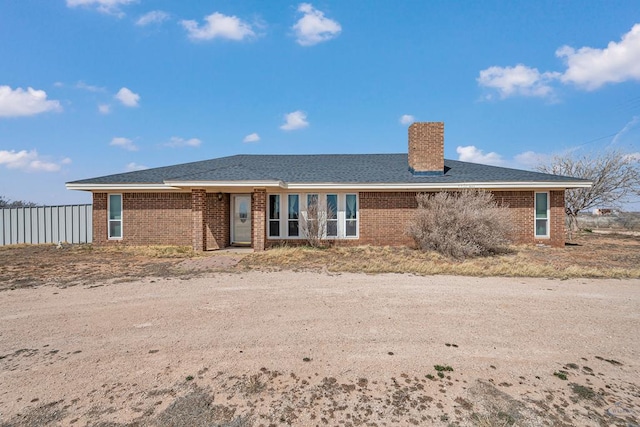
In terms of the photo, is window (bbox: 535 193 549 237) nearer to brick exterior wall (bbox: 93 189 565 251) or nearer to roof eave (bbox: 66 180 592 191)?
brick exterior wall (bbox: 93 189 565 251)

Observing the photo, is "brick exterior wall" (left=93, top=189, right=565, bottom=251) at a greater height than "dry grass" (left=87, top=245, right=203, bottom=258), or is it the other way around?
"brick exterior wall" (left=93, top=189, right=565, bottom=251)

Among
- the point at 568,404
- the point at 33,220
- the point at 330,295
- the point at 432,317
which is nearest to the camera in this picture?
the point at 568,404

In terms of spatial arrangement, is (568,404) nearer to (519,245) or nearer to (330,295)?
(330,295)

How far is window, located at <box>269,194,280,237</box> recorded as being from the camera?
1291 cm

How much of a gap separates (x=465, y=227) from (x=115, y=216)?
14040 millimetres

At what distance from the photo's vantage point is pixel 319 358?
3.38 m

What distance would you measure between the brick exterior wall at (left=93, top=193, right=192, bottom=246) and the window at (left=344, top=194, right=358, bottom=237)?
6.76m

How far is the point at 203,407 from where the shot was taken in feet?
8.43

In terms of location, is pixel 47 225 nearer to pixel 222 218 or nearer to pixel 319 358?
pixel 222 218

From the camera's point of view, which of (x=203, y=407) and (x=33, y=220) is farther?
A: (x=33, y=220)

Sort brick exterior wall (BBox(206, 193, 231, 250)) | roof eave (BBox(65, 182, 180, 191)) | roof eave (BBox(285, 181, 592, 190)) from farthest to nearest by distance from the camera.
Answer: brick exterior wall (BBox(206, 193, 231, 250))
roof eave (BBox(65, 182, 180, 191))
roof eave (BBox(285, 181, 592, 190))

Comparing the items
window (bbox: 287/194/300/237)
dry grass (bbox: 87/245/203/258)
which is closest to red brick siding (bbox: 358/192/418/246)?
window (bbox: 287/194/300/237)

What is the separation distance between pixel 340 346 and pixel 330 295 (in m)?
2.13

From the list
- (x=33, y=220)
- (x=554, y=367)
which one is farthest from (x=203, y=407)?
(x=33, y=220)
